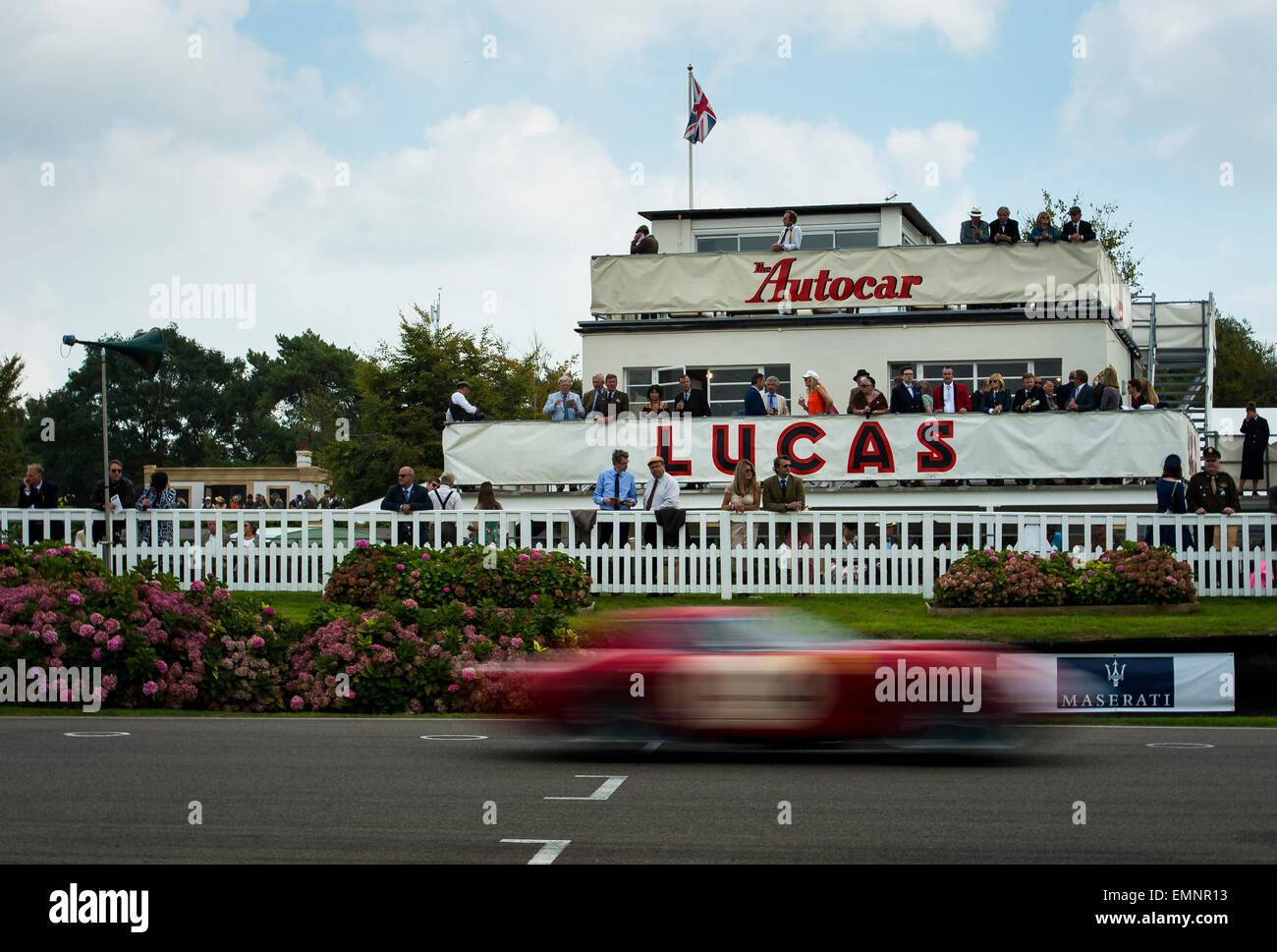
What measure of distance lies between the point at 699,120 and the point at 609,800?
28779mm

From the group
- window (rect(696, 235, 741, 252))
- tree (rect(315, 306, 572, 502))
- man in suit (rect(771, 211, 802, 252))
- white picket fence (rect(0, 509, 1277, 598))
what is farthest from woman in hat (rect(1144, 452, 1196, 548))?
tree (rect(315, 306, 572, 502))

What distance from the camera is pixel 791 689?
10812 mm

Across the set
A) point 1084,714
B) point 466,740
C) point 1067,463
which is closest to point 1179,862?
point 466,740

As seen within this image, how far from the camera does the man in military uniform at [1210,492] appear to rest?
22312 mm

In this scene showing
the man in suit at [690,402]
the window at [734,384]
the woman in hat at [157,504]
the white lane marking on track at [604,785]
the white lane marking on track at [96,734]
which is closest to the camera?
the white lane marking on track at [604,785]

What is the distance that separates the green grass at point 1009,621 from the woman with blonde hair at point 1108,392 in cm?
560

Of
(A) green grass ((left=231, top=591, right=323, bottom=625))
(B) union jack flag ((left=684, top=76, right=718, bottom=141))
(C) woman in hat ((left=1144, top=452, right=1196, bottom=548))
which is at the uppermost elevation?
(B) union jack flag ((left=684, top=76, right=718, bottom=141))

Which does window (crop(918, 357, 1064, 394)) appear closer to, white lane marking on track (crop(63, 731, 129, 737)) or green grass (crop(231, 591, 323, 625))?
green grass (crop(231, 591, 323, 625))

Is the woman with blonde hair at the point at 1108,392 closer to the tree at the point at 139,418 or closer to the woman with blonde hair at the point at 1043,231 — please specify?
the woman with blonde hair at the point at 1043,231

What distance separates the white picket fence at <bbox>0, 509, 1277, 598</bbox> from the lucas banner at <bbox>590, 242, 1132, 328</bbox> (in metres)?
7.89

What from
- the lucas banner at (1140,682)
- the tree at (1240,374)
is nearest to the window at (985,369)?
the lucas banner at (1140,682)

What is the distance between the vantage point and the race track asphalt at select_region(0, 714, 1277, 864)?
7973 millimetres

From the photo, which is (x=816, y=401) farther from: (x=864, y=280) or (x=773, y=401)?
(x=864, y=280)
